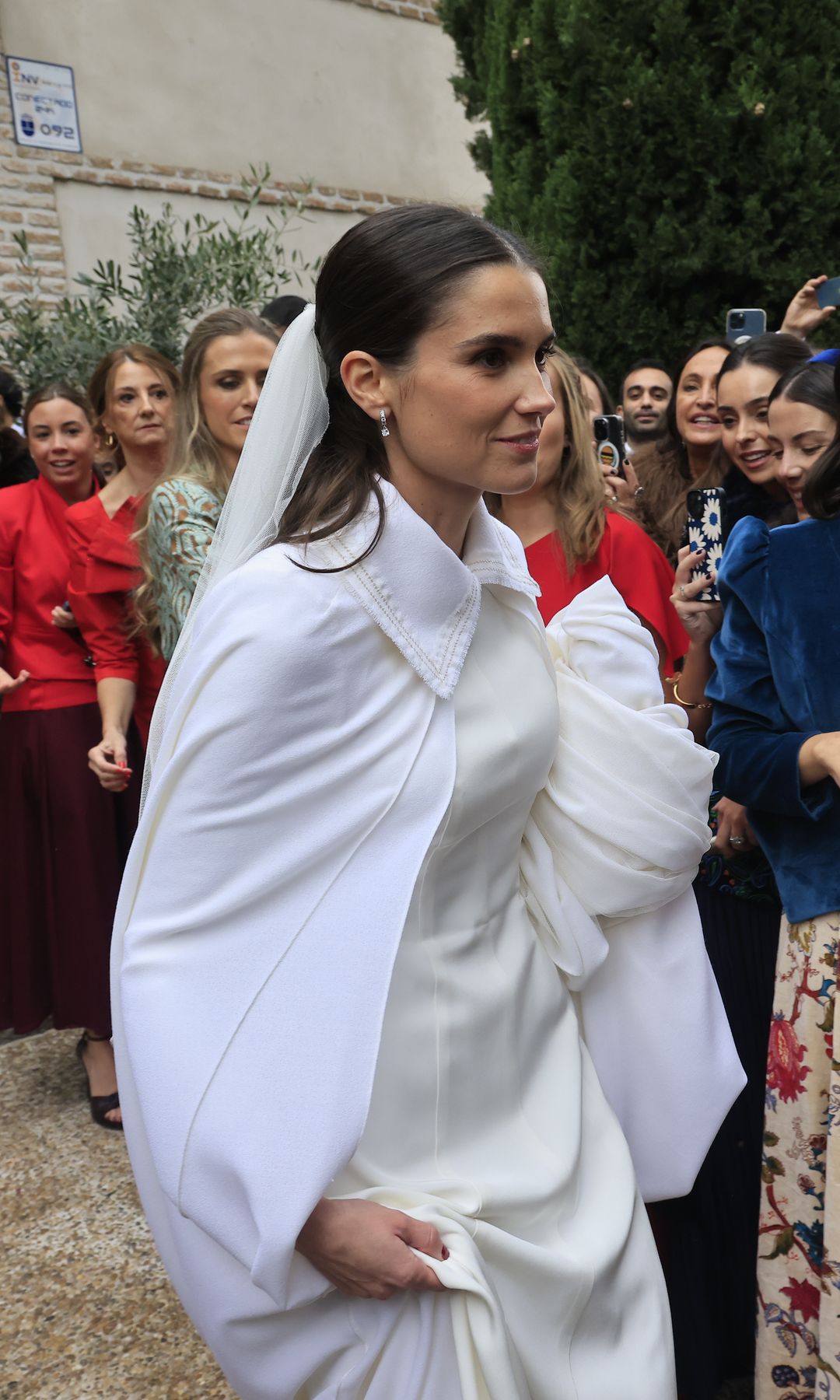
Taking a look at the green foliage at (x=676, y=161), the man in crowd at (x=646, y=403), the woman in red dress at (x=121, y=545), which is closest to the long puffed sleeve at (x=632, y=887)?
the woman in red dress at (x=121, y=545)

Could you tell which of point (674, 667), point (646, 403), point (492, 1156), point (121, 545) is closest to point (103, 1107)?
point (121, 545)

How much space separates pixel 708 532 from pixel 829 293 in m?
1.23

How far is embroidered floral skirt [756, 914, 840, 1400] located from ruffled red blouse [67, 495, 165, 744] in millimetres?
2143

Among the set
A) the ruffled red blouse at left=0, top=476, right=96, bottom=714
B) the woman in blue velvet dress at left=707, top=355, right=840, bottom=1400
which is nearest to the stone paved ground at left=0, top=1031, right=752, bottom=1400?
the woman in blue velvet dress at left=707, top=355, right=840, bottom=1400

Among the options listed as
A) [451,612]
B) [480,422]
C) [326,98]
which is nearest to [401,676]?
[451,612]

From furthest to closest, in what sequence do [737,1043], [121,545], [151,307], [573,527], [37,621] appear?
[151,307] < [37,621] < [121,545] < [573,527] < [737,1043]

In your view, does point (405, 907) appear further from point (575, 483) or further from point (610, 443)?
point (610, 443)

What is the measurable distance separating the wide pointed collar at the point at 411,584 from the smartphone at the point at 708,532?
123 cm

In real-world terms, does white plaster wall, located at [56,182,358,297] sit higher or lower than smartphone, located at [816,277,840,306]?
higher

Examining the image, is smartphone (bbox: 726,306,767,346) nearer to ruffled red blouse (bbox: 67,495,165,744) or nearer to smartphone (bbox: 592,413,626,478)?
smartphone (bbox: 592,413,626,478)

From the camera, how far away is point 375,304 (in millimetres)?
1624

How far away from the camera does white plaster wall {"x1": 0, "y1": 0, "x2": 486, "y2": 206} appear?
8.95 m

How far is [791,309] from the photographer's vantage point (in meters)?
4.06

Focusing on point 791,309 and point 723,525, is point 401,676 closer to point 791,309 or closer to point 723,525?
point 723,525
